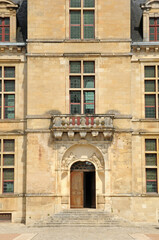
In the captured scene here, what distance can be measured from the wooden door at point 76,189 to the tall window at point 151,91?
206 inches

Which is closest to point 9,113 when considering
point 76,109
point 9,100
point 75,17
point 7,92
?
point 9,100

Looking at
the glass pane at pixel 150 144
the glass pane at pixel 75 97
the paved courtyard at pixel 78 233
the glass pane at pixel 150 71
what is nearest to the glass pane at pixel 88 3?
the glass pane at pixel 150 71

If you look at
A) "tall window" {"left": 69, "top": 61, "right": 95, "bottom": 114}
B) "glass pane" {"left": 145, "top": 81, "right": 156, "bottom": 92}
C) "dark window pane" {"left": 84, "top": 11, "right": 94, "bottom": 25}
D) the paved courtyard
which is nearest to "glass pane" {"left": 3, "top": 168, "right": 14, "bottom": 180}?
the paved courtyard

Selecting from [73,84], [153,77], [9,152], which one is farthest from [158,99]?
[9,152]

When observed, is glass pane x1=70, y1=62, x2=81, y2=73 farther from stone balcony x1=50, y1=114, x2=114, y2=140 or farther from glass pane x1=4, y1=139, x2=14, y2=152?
glass pane x1=4, y1=139, x2=14, y2=152

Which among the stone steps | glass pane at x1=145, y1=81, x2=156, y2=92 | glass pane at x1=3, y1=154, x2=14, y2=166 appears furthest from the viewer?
glass pane at x1=145, y1=81, x2=156, y2=92

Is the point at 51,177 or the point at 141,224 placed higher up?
the point at 51,177

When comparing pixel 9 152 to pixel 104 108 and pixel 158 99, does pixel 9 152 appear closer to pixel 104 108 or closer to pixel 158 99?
pixel 104 108

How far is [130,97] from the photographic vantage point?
25.5 m

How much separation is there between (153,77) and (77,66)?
14.5 feet

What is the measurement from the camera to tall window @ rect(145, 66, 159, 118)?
26.0 m

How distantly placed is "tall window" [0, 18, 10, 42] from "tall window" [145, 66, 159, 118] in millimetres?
8382

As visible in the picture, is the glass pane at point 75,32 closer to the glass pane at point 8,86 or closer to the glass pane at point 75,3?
the glass pane at point 75,3

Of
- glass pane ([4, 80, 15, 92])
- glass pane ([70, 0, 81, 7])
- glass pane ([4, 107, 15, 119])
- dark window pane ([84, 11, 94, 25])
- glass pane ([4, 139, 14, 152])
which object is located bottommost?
glass pane ([4, 139, 14, 152])
